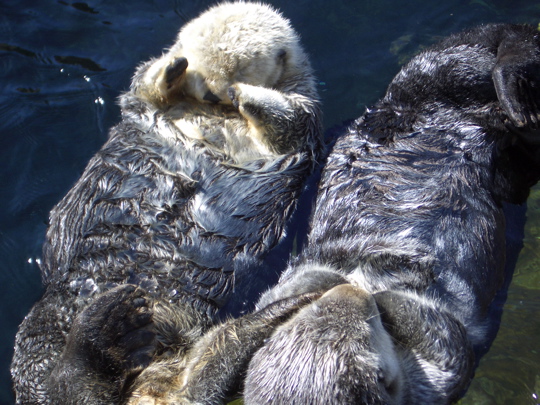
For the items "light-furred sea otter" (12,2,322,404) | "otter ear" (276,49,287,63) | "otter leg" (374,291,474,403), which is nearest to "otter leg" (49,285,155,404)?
"light-furred sea otter" (12,2,322,404)

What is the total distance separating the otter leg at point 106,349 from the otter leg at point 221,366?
18 centimetres

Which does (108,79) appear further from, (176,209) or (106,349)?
(106,349)

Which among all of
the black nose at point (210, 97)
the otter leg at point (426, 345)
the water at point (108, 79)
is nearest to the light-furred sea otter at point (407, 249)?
the otter leg at point (426, 345)

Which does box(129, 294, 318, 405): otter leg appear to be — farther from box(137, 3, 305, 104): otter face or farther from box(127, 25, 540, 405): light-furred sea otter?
box(137, 3, 305, 104): otter face

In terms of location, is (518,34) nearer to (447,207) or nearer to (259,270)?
(447,207)

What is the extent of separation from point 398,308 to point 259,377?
0.90 meters

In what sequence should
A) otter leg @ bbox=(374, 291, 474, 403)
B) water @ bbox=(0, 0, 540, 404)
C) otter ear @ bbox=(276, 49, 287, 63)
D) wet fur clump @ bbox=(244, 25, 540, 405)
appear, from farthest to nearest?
1. otter ear @ bbox=(276, 49, 287, 63)
2. water @ bbox=(0, 0, 540, 404)
3. otter leg @ bbox=(374, 291, 474, 403)
4. wet fur clump @ bbox=(244, 25, 540, 405)

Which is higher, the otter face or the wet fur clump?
the otter face

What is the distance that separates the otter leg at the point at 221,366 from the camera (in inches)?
115

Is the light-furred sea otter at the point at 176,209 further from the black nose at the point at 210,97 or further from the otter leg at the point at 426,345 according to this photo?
the otter leg at the point at 426,345

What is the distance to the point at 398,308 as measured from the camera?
3.06 metres

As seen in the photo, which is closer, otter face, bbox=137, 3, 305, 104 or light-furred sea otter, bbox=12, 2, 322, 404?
light-furred sea otter, bbox=12, 2, 322, 404

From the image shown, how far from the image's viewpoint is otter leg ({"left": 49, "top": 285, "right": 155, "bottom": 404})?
2.84 metres

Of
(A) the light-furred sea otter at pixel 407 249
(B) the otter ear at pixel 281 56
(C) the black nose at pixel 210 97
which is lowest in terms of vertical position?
(A) the light-furred sea otter at pixel 407 249
